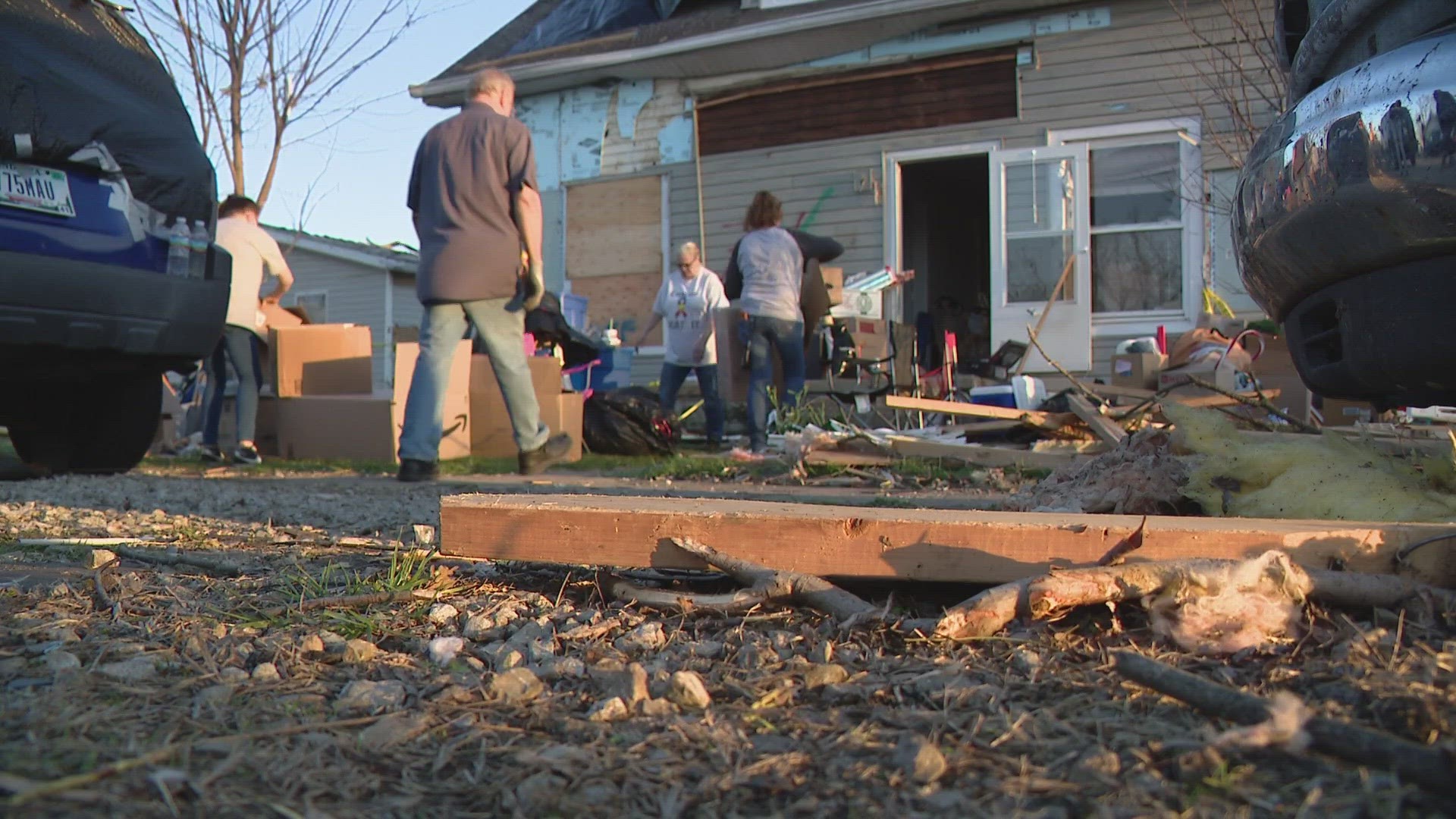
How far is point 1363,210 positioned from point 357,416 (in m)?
6.59

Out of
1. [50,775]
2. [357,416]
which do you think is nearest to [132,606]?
[50,775]

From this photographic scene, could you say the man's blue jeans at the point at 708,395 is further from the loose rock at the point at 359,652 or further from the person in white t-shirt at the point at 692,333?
the loose rock at the point at 359,652

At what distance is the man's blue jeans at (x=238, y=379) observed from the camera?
7418 mm

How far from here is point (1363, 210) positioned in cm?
218

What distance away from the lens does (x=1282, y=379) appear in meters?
7.26

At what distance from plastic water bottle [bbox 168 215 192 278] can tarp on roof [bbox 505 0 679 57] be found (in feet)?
28.1

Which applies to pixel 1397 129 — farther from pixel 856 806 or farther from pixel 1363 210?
pixel 856 806

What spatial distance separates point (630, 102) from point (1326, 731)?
12189 millimetres

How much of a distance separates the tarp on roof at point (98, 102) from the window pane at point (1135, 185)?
27.2 feet

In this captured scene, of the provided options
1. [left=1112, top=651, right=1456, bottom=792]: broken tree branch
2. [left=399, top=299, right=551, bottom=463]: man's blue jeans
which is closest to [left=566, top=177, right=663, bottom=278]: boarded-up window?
[left=399, top=299, right=551, bottom=463]: man's blue jeans

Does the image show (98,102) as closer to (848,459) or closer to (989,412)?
(848,459)

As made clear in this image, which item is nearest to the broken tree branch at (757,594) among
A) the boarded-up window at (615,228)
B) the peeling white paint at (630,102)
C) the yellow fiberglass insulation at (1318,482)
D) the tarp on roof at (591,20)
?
the yellow fiberglass insulation at (1318,482)

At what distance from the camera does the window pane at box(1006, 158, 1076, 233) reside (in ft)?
35.9

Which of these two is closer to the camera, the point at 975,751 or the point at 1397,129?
A: the point at 975,751
